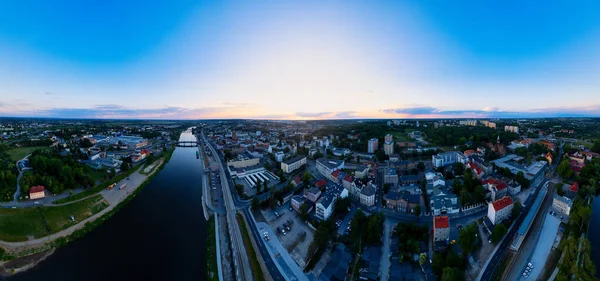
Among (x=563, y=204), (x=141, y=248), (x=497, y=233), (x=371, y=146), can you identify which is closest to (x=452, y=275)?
(x=497, y=233)

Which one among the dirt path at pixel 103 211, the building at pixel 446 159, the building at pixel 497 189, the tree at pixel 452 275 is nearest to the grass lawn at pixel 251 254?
the tree at pixel 452 275

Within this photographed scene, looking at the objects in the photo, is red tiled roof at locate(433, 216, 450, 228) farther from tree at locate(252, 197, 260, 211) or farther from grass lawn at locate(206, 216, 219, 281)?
grass lawn at locate(206, 216, 219, 281)

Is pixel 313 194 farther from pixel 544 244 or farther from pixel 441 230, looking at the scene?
pixel 544 244

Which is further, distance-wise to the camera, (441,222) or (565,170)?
(565,170)

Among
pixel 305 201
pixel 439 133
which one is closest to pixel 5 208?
pixel 305 201

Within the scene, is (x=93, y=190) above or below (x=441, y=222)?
below

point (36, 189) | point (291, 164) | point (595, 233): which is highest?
point (36, 189)

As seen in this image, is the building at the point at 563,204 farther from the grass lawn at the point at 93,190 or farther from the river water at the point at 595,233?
the grass lawn at the point at 93,190

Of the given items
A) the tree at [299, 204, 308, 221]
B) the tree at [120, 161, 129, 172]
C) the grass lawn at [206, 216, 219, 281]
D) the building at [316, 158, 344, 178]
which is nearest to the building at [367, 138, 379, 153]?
the building at [316, 158, 344, 178]
